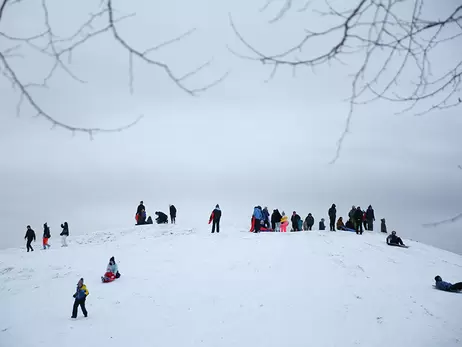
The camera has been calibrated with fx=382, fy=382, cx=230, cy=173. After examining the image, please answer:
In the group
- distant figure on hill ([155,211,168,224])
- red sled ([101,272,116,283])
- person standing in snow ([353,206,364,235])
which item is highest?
person standing in snow ([353,206,364,235])

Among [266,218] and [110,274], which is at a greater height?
[266,218]

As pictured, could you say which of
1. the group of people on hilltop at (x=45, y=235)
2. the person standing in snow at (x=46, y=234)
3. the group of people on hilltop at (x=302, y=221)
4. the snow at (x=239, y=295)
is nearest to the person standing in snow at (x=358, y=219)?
the group of people on hilltop at (x=302, y=221)

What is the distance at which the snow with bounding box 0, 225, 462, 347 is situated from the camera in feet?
36.2

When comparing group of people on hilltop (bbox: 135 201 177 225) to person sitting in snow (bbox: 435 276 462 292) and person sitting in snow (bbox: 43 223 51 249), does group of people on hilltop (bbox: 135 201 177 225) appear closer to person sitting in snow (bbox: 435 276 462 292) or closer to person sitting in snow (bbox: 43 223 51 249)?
person sitting in snow (bbox: 43 223 51 249)

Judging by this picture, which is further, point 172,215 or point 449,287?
point 172,215

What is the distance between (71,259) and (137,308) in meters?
8.04

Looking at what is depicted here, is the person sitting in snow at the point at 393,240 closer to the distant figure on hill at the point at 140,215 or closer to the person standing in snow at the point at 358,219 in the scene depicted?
the person standing in snow at the point at 358,219

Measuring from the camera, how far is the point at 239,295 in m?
13.7

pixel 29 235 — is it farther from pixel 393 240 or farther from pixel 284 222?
pixel 393 240

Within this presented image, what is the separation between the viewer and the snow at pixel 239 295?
11.0m

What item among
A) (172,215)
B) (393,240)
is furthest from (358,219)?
(172,215)

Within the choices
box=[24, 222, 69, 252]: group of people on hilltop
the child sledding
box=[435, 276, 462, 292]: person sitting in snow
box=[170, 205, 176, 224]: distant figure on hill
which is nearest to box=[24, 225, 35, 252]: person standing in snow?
box=[24, 222, 69, 252]: group of people on hilltop

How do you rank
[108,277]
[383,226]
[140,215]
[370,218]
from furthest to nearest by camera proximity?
1. [140,215]
2. [383,226]
3. [370,218]
4. [108,277]

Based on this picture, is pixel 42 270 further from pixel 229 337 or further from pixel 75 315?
pixel 229 337
